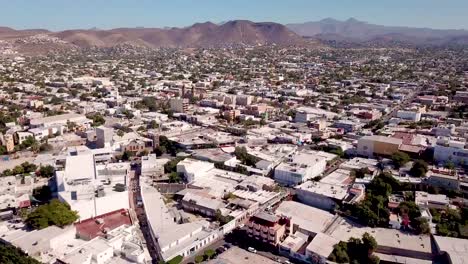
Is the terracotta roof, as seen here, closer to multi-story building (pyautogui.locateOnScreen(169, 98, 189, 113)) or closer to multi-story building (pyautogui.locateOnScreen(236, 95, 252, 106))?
multi-story building (pyautogui.locateOnScreen(169, 98, 189, 113))

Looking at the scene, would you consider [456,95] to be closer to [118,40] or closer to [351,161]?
[351,161]

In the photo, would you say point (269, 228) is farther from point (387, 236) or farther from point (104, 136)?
point (104, 136)

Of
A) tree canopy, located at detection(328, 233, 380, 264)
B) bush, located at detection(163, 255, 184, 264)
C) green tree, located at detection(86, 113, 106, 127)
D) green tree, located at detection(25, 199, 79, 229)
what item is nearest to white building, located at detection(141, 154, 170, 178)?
green tree, located at detection(25, 199, 79, 229)

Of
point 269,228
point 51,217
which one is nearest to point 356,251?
point 269,228

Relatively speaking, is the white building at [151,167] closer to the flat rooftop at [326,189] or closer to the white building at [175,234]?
the white building at [175,234]

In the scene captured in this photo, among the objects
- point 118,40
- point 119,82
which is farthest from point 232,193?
point 118,40
